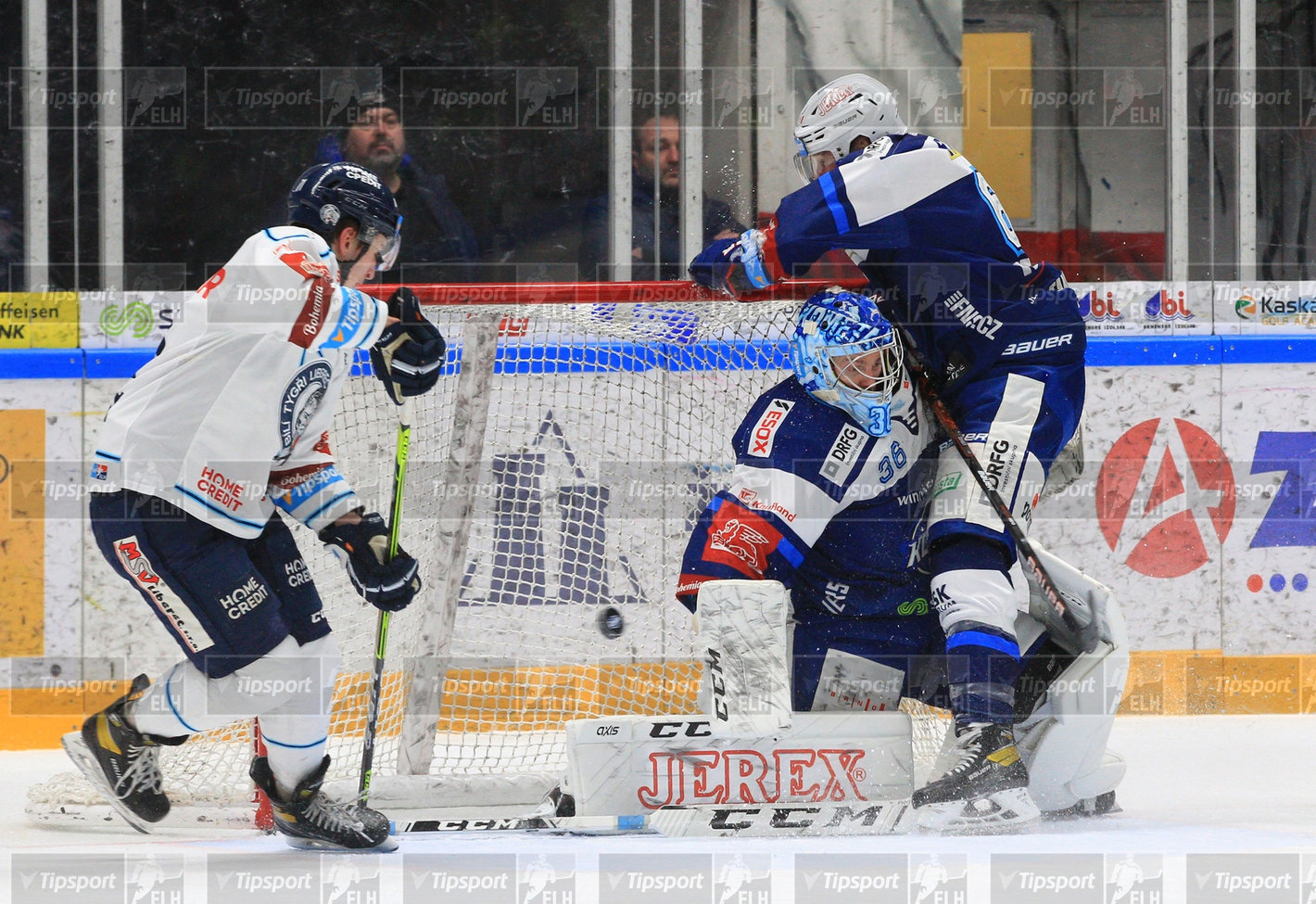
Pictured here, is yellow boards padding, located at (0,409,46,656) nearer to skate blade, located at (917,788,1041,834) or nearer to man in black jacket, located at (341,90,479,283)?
man in black jacket, located at (341,90,479,283)

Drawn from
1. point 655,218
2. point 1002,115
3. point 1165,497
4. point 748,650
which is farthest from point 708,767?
point 1002,115

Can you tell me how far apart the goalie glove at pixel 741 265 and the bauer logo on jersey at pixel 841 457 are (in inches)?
13.9

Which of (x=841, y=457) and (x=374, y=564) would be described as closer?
(x=374, y=564)

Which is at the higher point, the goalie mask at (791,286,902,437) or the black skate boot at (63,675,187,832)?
the goalie mask at (791,286,902,437)

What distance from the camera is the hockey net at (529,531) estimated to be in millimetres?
3336

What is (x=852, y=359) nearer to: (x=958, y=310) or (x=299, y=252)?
(x=958, y=310)

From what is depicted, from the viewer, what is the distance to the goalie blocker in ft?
9.07

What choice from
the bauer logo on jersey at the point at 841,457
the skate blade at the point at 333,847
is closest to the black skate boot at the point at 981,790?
the bauer logo on jersey at the point at 841,457

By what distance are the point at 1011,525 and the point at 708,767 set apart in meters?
0.76

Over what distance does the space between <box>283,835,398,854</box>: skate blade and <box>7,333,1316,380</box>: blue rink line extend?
122 cm

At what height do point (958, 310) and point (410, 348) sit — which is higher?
point (958, 310)

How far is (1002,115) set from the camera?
5199 millimetres

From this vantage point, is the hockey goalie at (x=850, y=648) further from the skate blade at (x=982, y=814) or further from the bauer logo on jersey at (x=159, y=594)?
the bauer logo on jersey at (x=159, y=594)

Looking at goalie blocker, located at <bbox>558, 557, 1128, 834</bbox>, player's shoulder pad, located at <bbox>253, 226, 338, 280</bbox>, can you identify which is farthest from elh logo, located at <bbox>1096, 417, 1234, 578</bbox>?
player's shoulder pad, located at <bbox>253, 226, 338, 280</bbox>
